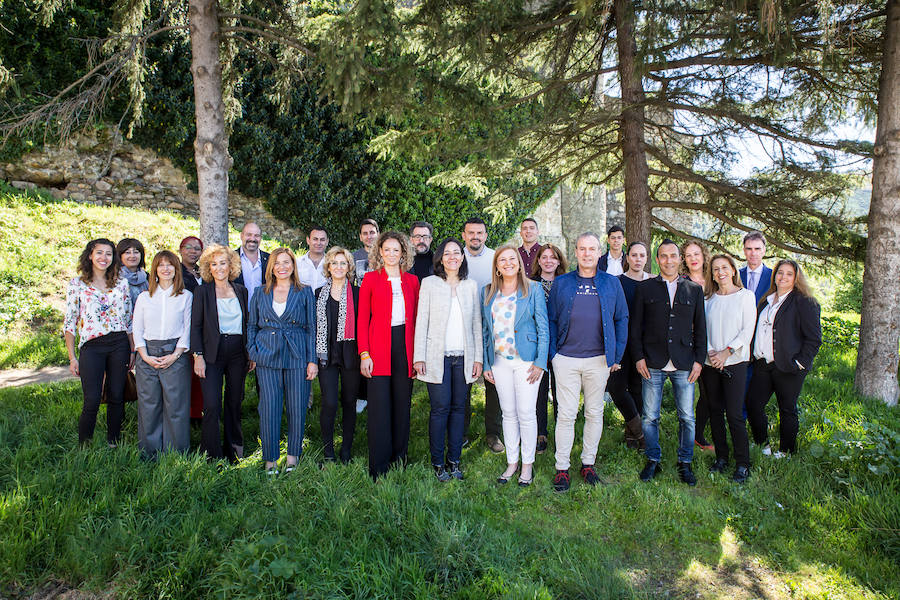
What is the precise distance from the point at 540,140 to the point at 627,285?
329 centimetres

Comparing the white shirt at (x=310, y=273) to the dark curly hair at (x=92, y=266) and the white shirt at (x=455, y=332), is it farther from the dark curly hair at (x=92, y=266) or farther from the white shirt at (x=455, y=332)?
the white shirt at (x=455, y=332)

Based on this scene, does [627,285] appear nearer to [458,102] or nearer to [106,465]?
[458,102]

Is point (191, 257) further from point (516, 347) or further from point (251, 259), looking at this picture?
point (516, 347)

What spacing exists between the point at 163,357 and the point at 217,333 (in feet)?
1.51

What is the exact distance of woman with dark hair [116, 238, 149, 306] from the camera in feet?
14.7

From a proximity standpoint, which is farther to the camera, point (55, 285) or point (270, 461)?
point (55, 285)

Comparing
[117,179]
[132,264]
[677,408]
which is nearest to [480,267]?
[677,408]

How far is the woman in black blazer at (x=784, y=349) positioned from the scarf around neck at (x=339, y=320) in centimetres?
350

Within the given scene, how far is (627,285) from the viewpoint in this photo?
4570 mm

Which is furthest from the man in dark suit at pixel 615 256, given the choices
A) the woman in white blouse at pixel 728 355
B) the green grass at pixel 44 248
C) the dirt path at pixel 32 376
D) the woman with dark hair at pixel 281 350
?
the green grass at pixel 44 248

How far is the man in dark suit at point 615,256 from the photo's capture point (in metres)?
5.03

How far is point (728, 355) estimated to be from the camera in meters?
4.11

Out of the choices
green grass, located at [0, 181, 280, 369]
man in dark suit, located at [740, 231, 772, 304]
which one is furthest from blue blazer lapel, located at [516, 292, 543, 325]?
green grass, located at [0, 181, 280, 369]

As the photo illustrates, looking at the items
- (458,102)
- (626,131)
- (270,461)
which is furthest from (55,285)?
(626,131)
